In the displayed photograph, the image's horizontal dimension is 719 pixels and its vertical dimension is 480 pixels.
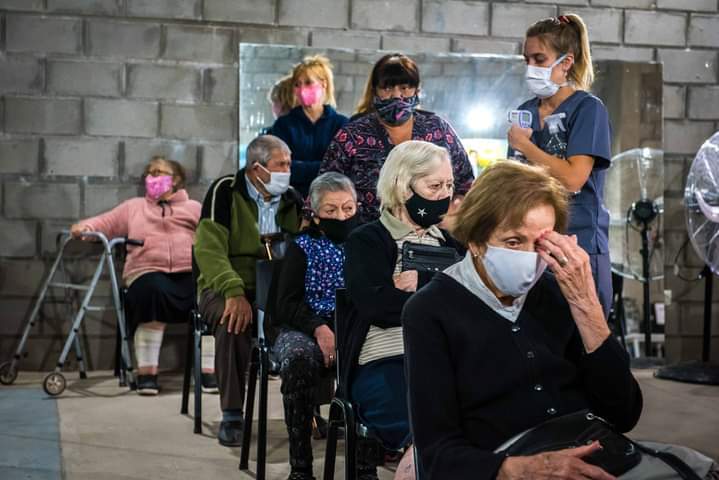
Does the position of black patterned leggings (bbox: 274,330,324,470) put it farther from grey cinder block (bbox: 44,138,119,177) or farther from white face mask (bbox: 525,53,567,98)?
grey cinder block (bbox: 44,138,119,177)

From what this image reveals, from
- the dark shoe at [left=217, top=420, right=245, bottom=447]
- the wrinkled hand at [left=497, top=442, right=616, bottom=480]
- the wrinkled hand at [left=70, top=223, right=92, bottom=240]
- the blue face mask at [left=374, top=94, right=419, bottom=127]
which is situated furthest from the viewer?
the wrinkled hand at [left=70, top=223, right=92, bottom=240]

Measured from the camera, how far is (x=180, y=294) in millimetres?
5496

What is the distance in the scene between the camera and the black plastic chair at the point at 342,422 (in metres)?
2.49

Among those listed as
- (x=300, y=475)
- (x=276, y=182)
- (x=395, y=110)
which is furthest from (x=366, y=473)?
(x=276, y=182)

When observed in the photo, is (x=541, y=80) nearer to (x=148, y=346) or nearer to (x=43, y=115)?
(x=148, y=346)

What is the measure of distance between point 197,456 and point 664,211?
3.64 metres

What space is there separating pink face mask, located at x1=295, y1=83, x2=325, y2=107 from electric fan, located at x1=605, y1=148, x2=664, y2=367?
201cm

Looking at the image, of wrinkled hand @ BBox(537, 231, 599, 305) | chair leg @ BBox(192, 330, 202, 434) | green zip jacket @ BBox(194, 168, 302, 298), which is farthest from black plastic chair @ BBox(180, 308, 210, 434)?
wrinkled hand @ BBox(537, 231, 599, 305)

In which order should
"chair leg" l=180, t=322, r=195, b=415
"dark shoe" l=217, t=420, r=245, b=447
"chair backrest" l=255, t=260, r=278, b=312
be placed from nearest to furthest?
"chair backrest" l=255, t=260, r=278, b=312
"dark shoe" l=217, t=420, r=245, b=447
"chair leg" l=180, t=322, r=195, b=415

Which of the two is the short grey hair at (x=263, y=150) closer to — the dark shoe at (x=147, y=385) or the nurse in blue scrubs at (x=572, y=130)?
the nurse in blue scrubs at (x=572, y=130)

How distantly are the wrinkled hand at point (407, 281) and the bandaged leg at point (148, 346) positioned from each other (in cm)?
284

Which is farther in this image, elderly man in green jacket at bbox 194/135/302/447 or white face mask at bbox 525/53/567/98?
elderly man in green jacket at bbox 194/135/302/447

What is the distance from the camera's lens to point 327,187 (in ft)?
11.4

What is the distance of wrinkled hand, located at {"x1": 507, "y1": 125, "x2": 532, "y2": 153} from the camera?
3.14 meters
